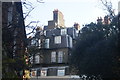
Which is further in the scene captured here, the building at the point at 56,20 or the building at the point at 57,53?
the building at the point at 56,20

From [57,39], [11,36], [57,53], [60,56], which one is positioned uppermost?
[57,39]

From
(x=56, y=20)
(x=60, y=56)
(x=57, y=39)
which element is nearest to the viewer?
(x=60, y=56)

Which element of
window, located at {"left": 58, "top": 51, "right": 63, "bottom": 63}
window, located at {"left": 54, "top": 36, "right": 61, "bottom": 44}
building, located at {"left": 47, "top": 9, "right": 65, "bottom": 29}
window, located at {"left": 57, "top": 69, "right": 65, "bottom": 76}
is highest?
building, located at {"left": 47, "top": 9, "right": 65, "bottom": 29}

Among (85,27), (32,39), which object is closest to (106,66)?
(85,27)

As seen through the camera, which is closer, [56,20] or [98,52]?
[98,52]

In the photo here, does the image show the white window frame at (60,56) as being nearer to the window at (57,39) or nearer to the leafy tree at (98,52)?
the window at (57,39)

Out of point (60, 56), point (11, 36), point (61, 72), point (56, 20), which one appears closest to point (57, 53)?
point (60, 56)

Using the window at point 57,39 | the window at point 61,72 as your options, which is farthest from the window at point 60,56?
the window at point 57,39

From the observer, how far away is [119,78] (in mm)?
28594

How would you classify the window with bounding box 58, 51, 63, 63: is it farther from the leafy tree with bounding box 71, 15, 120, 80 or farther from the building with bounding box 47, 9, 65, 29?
the leafy tree with bounding box 71, 15, 120, 80

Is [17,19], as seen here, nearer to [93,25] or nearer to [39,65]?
[93,25]

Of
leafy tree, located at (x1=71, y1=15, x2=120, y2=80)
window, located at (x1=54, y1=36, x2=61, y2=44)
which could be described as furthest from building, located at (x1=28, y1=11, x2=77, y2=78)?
leafy tree, located at (x1=71, y1=15, x2=120, y2=80)

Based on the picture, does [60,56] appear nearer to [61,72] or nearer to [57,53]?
[57,53]

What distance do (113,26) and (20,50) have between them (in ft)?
50.5
